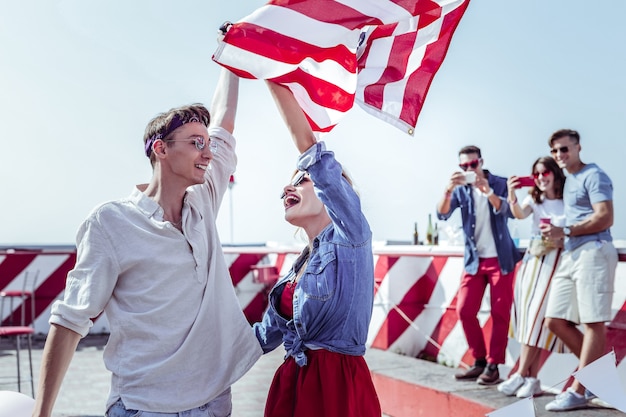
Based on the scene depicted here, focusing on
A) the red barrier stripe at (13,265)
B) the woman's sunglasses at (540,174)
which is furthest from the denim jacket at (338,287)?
the red barrier stripe at (13,265)

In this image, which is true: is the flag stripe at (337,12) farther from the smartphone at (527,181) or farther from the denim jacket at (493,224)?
the denim jacket at (493,224)

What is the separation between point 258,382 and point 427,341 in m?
1.95

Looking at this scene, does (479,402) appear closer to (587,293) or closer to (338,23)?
(587,293)

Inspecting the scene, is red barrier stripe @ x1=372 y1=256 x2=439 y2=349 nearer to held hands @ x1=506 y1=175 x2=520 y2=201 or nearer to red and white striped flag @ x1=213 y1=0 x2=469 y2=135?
held hands @ x1=506 y1=175 x2=520 y2=201

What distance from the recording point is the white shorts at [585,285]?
543cm

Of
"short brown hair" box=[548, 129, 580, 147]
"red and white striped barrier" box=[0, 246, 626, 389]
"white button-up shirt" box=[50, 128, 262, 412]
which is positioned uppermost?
"short brown hair" box=[548, 129, 580, 147]

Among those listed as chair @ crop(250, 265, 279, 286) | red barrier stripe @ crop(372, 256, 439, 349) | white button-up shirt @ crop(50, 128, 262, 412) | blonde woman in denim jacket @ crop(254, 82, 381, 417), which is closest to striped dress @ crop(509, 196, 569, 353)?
red barrier stripe @ crop(372, 256, 439, 349)

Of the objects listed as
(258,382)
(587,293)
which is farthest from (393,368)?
(587,293)

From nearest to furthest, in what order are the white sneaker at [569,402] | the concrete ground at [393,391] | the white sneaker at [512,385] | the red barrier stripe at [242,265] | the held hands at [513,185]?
1. the white sneaker at [569,402]
2. the concrete ground at [393,391]
3. the white sneaker at [512,385]
4. the held hands at [513,185]
5. the red barrier stripe at [242,265]

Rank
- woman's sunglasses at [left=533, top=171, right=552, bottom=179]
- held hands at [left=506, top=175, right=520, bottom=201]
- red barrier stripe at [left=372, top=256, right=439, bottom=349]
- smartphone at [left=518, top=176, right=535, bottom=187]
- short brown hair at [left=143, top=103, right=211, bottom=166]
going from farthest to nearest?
red barrier stripe at [left=372, top=256, right=439, bottom=349]
held hands at [left=506, top=175, right=520, bottom=201]
smartphone at [left=518, top=176, right=535, bottom=187]
woman's sunglasses at [left=533, top=171, right=552, bottom=179]
short brown hair at [left=143, top=103, right=211, bottom=166]

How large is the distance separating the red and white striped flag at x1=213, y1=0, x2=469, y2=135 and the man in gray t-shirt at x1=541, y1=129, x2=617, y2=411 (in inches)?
101

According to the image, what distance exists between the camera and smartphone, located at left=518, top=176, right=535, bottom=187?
20.9ft

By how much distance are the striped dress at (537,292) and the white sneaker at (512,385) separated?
31 cm

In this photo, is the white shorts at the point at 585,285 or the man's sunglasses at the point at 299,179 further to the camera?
the white shorts at the point at 585,285
